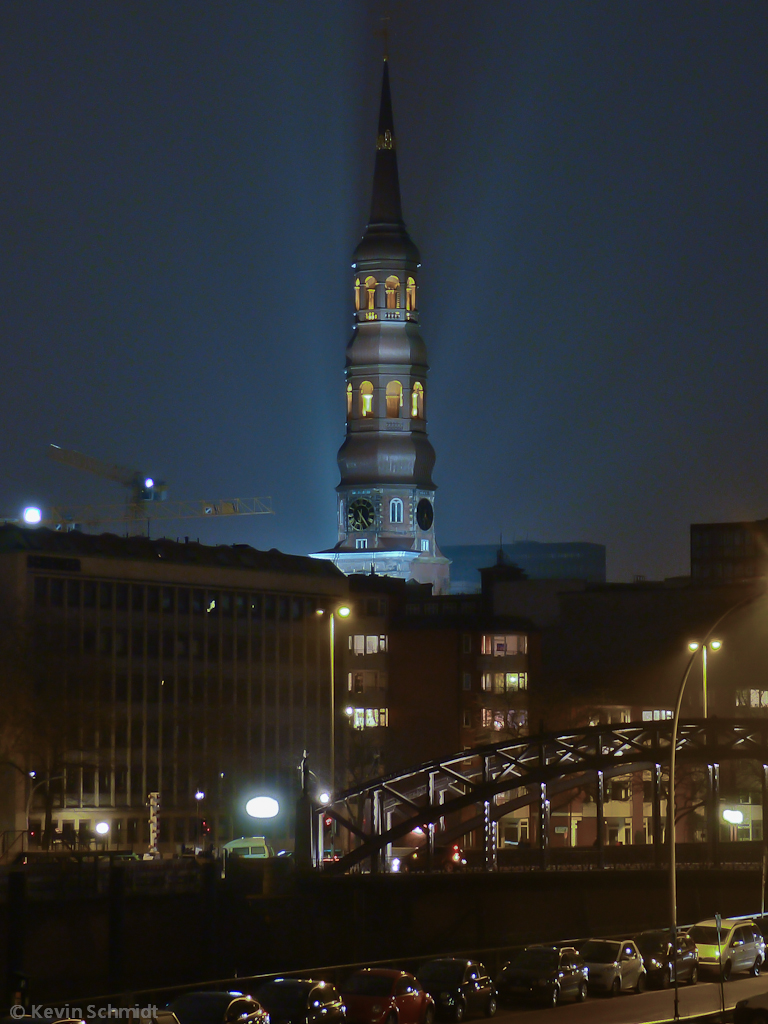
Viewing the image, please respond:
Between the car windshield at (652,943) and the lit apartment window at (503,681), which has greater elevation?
the lit apartment window at (503,681)

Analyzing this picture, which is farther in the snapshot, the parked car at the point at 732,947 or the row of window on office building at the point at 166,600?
the row of window on office building at the point at 166,600

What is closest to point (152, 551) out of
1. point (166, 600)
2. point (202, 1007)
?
point (166, 600)

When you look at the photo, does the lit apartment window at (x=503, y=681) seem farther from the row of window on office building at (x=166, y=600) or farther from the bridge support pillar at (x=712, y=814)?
the bridge support pillar at (x=712, y=814)

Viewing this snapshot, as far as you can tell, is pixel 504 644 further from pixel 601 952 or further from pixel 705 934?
pixel 601 952

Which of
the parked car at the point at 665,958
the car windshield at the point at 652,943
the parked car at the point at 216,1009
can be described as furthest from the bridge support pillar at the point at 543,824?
the parked car at the point at 216,1009

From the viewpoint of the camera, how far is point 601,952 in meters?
63.8

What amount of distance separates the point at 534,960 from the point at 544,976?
149 cm

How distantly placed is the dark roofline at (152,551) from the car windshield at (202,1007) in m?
76.1

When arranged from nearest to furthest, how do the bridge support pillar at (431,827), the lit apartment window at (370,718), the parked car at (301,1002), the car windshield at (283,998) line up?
1. the parked car at (301,1002)
2. the car windshield at (283,998)
3. the bridge support pillar at (431,827)
4. the lit apartment window at (370,718)

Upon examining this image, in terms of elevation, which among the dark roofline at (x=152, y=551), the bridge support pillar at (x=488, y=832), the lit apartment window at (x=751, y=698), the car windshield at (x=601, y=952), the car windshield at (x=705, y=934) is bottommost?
the car windshield at (x=601, y=952)

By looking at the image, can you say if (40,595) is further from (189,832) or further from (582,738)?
(582,738)

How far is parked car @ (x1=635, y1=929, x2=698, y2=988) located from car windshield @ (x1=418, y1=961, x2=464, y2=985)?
929 centimetres

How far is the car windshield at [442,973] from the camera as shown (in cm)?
5709

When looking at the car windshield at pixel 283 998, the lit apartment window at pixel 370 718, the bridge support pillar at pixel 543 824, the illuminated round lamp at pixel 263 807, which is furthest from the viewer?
the lit apartment window at pixel 370 718
